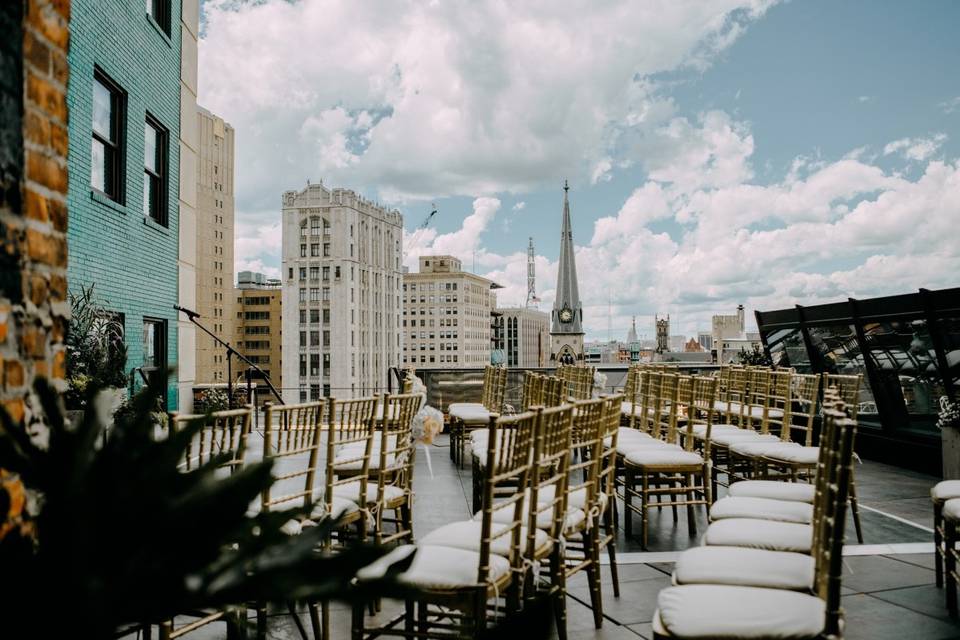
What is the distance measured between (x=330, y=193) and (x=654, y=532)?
9643 centimetres

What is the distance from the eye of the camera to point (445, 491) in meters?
5.64

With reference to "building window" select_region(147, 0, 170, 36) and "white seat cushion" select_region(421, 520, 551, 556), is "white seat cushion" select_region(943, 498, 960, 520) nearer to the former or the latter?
"white seat cushion" select_region(421, 520, 551, 556)

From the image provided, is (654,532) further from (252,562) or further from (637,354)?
(637,354)

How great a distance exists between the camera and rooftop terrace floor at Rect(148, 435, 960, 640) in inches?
110

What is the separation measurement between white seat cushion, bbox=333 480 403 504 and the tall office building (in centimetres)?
9338

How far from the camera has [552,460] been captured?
2377 mm

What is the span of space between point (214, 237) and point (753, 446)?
109m

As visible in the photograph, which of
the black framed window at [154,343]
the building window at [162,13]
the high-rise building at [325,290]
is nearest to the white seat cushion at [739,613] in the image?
the black framed window at [154,343]

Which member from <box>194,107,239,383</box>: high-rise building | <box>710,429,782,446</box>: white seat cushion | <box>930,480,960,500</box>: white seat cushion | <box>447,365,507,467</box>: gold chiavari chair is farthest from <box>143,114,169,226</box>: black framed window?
<box>194,107,239,383</box>: high-rise building

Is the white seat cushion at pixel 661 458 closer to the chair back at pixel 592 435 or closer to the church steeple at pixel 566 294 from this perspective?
the chair back at pixel 592 435

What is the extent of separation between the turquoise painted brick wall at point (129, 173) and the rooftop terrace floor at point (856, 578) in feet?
14.5

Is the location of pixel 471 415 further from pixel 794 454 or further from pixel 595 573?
pixel 595 573

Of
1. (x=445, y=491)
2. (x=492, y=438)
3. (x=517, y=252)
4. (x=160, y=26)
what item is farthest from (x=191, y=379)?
(x=517, y=252)

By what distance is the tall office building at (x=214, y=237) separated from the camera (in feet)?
306
